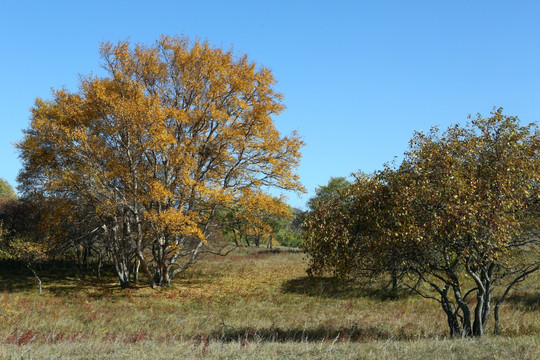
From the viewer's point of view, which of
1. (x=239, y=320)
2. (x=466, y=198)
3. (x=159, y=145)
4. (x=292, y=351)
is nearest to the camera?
(x=292, y=351)

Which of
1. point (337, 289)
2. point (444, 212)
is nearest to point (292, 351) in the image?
point (444, 212)

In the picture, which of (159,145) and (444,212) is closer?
(444,212)

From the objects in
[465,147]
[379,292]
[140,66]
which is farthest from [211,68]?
[465,147]

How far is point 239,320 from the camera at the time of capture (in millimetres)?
21125

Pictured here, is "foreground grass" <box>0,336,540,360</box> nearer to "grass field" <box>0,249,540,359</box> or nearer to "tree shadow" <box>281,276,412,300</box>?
"grass field" <box>0,249,540,359</box>

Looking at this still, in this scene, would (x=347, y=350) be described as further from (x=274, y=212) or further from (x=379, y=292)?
(x=274, y=212)

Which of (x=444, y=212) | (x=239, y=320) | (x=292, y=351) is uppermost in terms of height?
(x=444, y=212)

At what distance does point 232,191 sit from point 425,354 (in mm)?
23444

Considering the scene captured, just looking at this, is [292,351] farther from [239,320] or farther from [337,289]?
[337,289]

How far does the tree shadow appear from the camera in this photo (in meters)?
28.2

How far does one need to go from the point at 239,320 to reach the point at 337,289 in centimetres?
1111

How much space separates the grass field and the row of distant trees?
2.51 meters

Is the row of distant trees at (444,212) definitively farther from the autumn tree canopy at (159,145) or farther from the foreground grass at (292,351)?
the autumn tree canopy at (159,145)

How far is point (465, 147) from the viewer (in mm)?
14688
